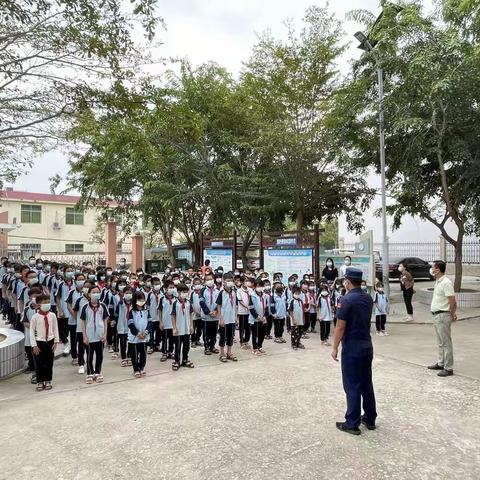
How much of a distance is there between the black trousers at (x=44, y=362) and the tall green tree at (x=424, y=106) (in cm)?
984

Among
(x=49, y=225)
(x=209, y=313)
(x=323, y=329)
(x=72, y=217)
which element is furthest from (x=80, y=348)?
(x=72, y=217)

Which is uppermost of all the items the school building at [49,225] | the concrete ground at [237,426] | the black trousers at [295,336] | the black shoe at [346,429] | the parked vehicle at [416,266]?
the school building at [49,225]

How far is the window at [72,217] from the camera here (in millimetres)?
35406

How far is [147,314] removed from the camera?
7.01 metres

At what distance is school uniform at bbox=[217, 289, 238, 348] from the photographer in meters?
7.68

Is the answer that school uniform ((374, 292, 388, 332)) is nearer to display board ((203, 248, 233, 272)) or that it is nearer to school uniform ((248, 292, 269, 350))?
school uniform ((248, 292, 269, 350))

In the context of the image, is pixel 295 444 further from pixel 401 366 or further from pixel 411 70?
pixel 411 70

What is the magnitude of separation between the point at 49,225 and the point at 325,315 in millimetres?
30223

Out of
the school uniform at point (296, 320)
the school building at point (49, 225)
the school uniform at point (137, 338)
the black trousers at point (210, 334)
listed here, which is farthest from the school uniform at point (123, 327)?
the school building at point (49, 225)

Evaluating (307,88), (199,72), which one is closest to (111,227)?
(199,72)

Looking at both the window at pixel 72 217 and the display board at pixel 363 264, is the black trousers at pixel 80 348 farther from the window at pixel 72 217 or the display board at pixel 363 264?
the window at pixel 72 217

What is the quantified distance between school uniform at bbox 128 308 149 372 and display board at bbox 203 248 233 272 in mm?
9076

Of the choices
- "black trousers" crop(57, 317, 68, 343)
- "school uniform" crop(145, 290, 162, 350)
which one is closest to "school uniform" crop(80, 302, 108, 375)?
"school uniform" crop(145, 290, 162, 350)

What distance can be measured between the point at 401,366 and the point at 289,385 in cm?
219
